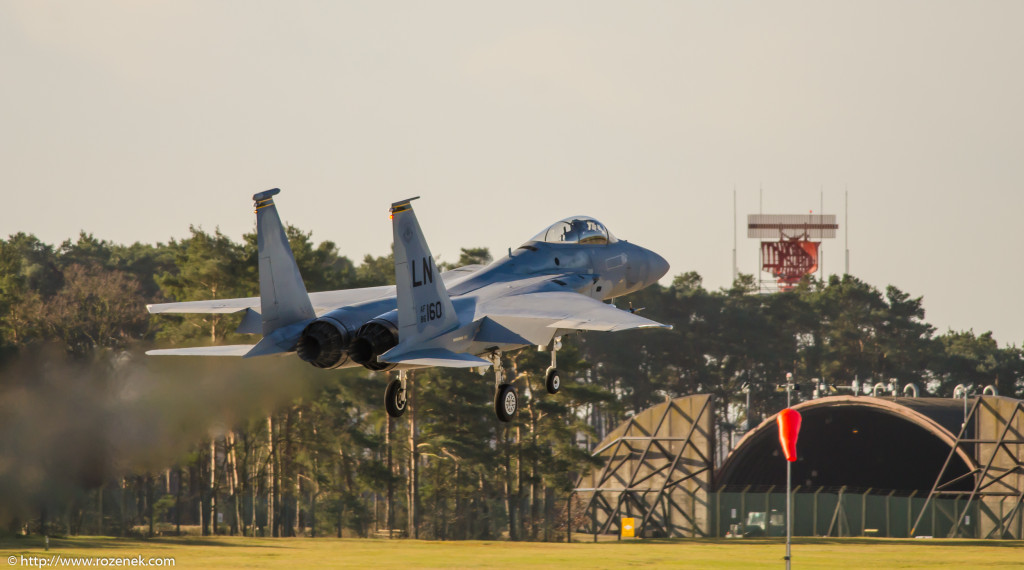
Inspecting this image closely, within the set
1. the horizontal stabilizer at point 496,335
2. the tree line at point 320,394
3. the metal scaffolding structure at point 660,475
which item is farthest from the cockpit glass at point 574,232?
the metal scaffolding structure at point 660,475

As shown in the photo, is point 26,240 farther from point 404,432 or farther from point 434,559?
point 434,559

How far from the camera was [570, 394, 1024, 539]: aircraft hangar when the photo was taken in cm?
6556

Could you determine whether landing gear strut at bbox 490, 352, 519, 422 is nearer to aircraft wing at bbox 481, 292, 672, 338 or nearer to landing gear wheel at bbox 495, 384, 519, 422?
landing gear wheel at bbox 495, 384, 519, 422

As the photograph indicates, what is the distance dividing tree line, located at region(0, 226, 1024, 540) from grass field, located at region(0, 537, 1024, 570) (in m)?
2.14

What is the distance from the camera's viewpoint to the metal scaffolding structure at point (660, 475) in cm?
7219

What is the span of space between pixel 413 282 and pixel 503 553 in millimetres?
26707

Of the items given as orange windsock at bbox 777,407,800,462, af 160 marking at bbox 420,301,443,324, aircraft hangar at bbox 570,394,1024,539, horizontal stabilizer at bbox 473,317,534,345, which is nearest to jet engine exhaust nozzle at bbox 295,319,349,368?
af 160 marking at bbox 420,301,443,324

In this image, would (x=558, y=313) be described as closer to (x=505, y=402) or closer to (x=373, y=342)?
(x=505, y=402)

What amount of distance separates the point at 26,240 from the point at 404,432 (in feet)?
145

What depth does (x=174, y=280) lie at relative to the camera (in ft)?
208

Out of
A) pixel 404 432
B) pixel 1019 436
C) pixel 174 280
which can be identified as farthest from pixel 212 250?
pixel 1019 436

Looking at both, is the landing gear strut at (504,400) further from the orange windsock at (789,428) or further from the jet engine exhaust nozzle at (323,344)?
the orange windsock at (789,428)

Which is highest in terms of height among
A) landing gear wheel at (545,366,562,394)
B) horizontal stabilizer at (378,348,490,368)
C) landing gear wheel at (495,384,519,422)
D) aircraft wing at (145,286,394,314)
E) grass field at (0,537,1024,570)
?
aircraft wing at (145,286,394,314)

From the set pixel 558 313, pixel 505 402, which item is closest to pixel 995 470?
pixel 505 402
